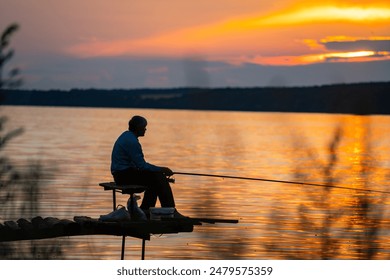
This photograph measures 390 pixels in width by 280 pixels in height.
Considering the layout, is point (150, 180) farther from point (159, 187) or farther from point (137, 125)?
point (137, 125)

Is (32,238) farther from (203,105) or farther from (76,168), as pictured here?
(76,168)

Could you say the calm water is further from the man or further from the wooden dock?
the man

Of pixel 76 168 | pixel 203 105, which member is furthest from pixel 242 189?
pixel 203 105

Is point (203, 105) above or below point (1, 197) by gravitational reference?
above

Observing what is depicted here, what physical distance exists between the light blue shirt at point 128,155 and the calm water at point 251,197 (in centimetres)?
84

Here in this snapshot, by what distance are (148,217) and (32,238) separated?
4.02 feet

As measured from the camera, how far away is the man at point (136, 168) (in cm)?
960

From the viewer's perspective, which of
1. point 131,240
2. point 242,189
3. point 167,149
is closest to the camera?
point 131,240

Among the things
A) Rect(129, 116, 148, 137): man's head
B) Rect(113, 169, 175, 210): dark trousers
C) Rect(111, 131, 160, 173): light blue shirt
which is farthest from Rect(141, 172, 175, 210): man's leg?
Rect(129, 116, 148, 137): man's head
